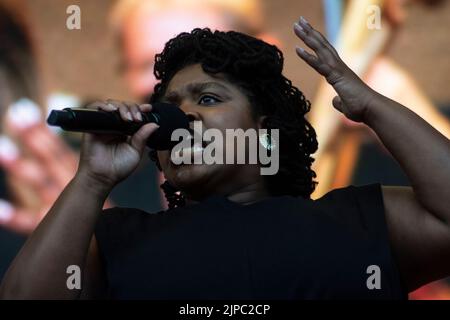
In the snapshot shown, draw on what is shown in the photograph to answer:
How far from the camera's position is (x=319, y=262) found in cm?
110

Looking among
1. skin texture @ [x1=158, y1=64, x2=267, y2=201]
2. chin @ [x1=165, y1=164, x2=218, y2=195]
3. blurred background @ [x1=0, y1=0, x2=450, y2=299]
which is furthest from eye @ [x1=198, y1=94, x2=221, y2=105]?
blurred background @ [x1=0, y1=0, x2=450, y2=299]

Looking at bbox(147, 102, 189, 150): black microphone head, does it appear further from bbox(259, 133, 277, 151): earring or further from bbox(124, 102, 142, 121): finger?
bbox(259, 133, 277, 151): earring

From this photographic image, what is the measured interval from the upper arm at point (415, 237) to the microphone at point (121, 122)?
326mm

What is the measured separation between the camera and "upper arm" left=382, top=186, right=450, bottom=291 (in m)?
1.19

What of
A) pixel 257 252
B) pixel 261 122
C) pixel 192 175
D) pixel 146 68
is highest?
pixel 146 68

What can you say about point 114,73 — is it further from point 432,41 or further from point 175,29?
point 432,41

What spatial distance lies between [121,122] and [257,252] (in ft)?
0.83

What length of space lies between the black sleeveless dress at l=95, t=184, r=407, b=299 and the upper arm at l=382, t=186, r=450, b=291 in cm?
3

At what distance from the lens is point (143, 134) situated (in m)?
1.16

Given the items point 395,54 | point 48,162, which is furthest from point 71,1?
point 395,54

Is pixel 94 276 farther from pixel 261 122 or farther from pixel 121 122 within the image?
pixel 261 122

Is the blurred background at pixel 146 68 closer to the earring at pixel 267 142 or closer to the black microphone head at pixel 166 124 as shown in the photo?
the earring at pixel 267 142

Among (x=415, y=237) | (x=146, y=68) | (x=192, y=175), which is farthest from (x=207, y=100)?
(x=146, y=68)

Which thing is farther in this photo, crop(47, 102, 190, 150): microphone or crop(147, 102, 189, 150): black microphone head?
crop(147, 102, 189, 150): black microphone head
